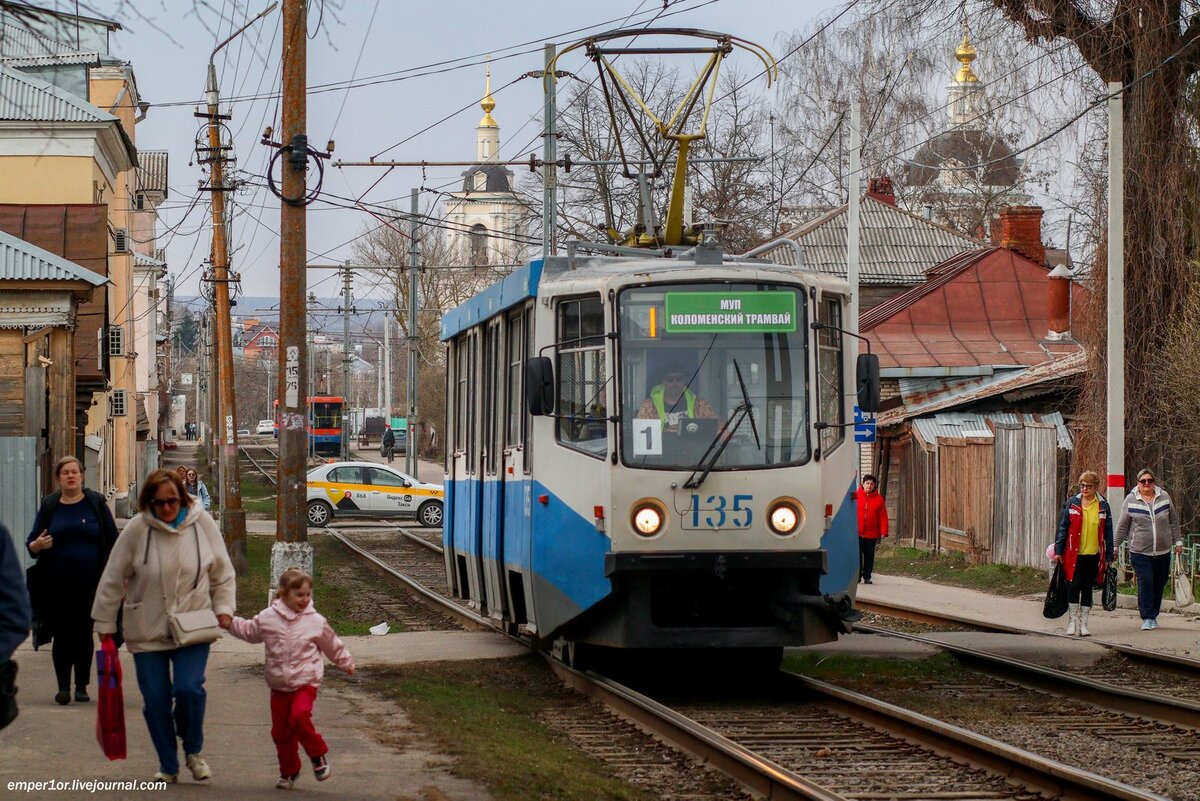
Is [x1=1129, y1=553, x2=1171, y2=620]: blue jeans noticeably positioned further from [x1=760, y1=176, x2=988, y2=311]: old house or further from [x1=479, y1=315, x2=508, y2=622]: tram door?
[x1=760, y1=176, x2=988, y2=311]: old house

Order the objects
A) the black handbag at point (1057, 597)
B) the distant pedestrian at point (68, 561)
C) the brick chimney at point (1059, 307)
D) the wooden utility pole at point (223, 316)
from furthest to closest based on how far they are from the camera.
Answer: the brick chimney at point (1059, 307) → the wooden utility pole at point (223, 316) → the black handbag at point (1057, 597) → the distant pedestrian at point (68, 561)

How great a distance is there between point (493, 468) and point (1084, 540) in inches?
227

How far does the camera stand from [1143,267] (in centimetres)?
2208

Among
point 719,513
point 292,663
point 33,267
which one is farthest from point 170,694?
point 33,267

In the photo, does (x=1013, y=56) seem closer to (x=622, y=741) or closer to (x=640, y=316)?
(x=640, y=316)

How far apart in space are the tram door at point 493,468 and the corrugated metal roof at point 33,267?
27.6ft

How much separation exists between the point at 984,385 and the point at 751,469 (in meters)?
21.1

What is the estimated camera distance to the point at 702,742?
947cm

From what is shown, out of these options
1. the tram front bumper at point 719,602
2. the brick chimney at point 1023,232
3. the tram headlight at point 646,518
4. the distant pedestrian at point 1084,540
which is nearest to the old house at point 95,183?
the tram headlight at point 646,518

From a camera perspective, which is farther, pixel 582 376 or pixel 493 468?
pixel 493 468

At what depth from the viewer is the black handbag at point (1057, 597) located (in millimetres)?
15812

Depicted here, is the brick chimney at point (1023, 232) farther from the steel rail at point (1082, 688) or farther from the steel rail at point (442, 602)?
the steel rail at point (1082, 688)

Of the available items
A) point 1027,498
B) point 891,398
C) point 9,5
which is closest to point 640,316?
point 9,5

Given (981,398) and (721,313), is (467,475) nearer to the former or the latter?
(721,313)
